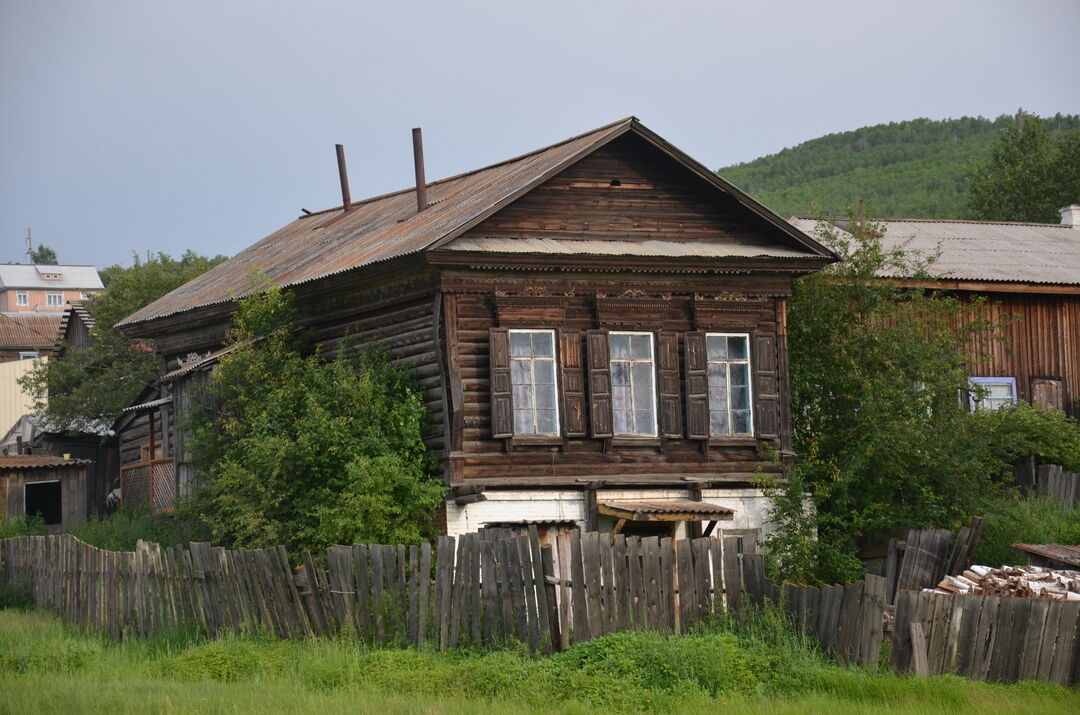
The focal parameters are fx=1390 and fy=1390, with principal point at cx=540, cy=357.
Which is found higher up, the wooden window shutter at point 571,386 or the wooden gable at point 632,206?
the wooden gable at point 632,206

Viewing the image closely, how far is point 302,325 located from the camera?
21.8m

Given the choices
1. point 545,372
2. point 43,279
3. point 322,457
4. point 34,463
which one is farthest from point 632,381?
point 43,279

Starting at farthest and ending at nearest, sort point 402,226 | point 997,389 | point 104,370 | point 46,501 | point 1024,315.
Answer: point 104,370
point 46,501
point 1024,315
point 997,389
point 402,226

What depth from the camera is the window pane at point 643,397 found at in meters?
20.1

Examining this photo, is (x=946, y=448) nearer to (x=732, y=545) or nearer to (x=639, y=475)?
(x=639, y=475)

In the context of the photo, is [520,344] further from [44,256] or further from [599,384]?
[44,256]

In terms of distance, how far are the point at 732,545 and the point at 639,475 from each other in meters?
4.82

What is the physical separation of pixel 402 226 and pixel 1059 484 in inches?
464

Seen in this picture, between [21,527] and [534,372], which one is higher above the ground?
[534,372]

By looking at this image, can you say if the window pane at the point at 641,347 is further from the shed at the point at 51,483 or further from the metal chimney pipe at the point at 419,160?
the shed at the point at 51,483

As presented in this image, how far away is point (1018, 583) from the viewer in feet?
50.4

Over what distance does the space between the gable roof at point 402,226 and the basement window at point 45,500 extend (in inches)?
245

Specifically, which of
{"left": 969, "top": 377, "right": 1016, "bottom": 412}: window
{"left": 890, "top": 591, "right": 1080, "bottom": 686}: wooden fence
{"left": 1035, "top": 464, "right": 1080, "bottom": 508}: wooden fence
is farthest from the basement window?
{"left": 890, "top": 591, "right": 1080, "bottom": 686}: wooden fence

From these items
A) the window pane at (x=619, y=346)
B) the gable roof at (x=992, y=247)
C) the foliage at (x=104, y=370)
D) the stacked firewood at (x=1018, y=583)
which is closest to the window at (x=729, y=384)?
the window pane at (x=619, y=346)
